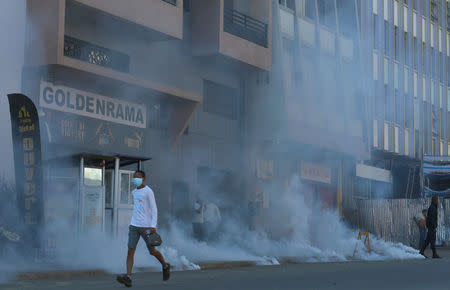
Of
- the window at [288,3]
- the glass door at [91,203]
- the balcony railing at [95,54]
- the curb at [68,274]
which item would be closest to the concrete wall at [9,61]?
the balcony railing at [95,54]

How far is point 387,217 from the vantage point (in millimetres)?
23312

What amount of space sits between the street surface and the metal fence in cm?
945

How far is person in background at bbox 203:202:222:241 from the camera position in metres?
17.6

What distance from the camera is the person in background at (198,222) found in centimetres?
1752

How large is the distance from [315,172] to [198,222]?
27.3ft

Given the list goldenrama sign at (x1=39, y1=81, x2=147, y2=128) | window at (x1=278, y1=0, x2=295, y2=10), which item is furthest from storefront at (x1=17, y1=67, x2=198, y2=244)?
window at (x1=278, y1=0, x2=295, y2=10)

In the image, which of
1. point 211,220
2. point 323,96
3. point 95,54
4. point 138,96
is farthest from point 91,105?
point 323,96

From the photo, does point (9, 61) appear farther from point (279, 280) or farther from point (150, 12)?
point (279, 280)

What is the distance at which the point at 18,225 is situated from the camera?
12273mm

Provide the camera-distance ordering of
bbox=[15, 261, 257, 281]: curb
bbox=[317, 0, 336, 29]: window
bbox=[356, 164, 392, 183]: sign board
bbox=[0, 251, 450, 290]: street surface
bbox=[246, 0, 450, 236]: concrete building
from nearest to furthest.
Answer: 1. bbox=[0, 251, 450, 290]: street surface
2. bbox=[15, 261, 257, 281]: curb
3. bbox=[317, 0, 336, 29]: window
4. bbox=[246, 0, 450, 236]: concrete building
5. bbox=[356, 164, 392, 183]: sign board

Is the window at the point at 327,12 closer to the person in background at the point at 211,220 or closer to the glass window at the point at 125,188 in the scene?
the person in background at the point at 211,220

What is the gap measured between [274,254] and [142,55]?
15.6ft

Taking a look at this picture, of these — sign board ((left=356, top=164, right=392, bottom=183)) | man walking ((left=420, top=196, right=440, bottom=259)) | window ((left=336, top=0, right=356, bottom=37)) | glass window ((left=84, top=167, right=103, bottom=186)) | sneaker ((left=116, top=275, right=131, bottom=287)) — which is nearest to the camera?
sneaker ((left=116, top=275, right=131, bottom=287))

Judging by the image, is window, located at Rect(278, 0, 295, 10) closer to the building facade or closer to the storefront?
the building facade
